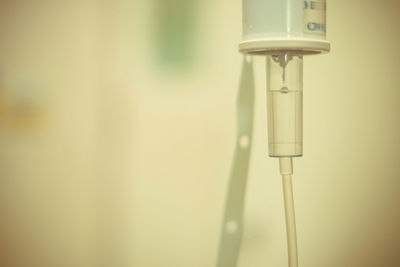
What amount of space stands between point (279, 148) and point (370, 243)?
0.91ft

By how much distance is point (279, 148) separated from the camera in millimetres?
513

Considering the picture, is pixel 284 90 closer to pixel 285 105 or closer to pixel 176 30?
pixel 285 105

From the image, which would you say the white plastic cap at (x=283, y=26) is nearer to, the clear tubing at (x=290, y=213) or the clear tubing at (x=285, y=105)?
the clear tubing at (x=285, y=105)

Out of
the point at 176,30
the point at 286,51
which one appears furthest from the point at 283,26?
the point at 176,30

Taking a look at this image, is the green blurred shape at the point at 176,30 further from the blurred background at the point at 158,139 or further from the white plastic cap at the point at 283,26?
the white plastic cap at the point at 283,26

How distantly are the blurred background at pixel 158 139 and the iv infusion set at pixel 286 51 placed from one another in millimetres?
85

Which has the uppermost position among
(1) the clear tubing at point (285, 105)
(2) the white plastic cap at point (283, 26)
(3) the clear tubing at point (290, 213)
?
(2) the white plastic cap at point (283, 26)

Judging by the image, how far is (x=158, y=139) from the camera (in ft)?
1.85

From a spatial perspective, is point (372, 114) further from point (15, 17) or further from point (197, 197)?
point (15, 17)

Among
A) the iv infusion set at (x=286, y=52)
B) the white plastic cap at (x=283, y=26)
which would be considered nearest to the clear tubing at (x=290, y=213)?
the iv infusion set at (x=286, y=52)

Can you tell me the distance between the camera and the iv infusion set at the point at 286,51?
471 mm

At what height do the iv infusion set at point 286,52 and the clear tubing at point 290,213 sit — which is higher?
the iv infusion set at point 286,52

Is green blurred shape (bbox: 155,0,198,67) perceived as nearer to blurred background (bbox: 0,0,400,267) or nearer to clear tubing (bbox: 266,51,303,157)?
blurred background (bbox: 0,0,400,267)

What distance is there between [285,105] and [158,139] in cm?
16
